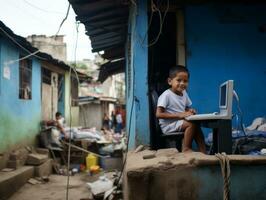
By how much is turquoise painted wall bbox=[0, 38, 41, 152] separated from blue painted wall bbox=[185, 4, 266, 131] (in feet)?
17.9

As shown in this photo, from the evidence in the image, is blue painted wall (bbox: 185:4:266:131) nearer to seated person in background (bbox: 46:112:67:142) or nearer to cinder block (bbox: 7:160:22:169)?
cinder block (bbox: 7:160:22:169)

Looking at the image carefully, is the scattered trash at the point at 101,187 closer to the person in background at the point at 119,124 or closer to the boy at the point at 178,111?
Answer: the boy at the point at 178,111

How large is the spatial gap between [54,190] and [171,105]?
5.47 m

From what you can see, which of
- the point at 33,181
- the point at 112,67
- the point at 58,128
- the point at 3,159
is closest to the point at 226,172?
the point at 3,159

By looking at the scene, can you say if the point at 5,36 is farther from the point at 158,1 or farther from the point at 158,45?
the point at 158,1

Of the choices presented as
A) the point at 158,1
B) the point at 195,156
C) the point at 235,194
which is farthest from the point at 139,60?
the point at 235,194

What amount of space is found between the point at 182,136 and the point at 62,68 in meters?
12.1

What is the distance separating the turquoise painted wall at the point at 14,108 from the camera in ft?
31.4

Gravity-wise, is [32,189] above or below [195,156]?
below

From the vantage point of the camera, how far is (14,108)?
1045cm

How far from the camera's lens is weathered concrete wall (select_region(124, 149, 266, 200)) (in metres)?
3.87

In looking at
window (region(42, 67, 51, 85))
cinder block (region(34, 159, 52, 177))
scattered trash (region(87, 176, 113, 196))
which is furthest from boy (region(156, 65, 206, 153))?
window (region(42, 67, 51, 85))

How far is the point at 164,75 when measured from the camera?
301 inches

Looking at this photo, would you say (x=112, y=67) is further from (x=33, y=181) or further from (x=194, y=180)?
(x=194, y=180)
